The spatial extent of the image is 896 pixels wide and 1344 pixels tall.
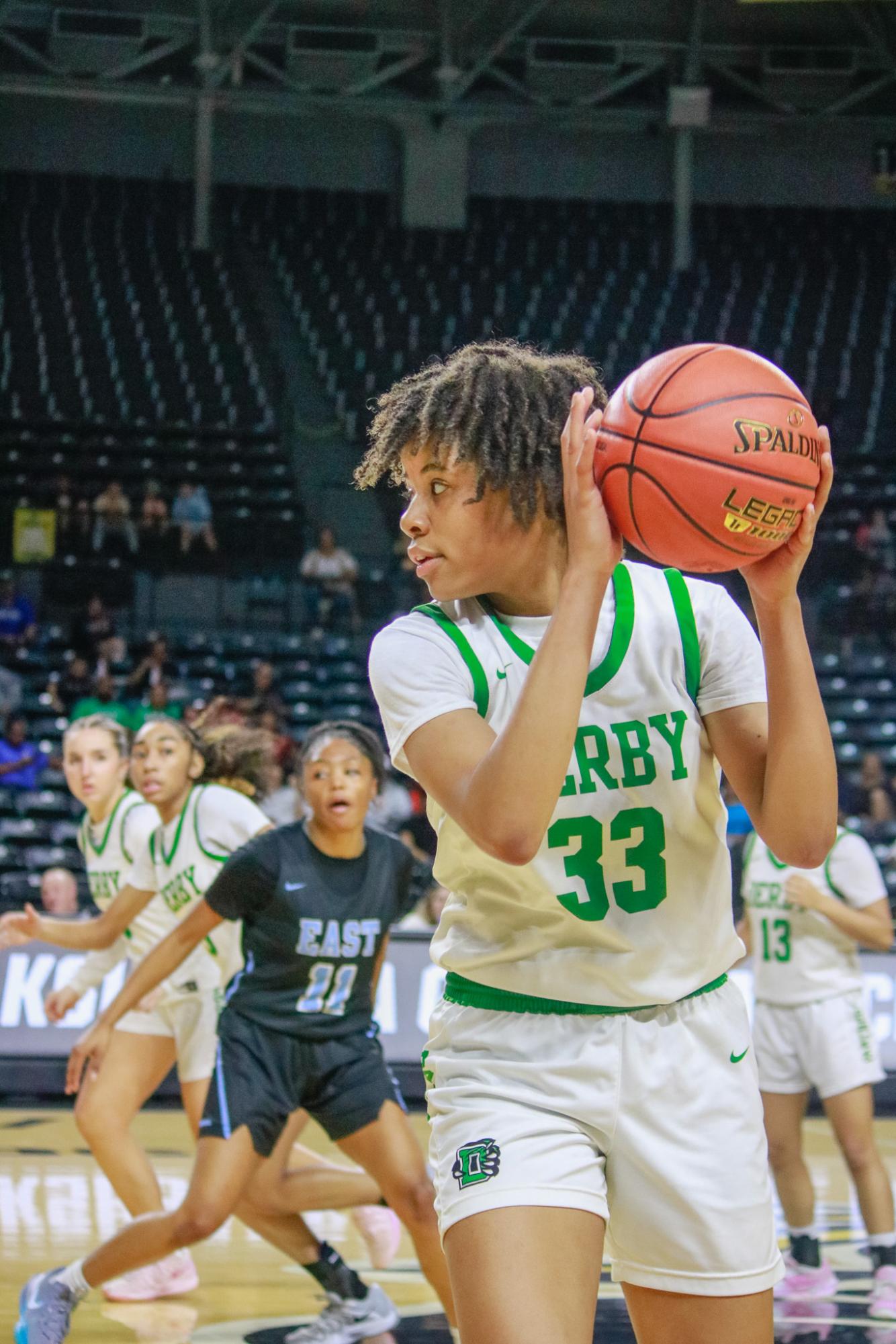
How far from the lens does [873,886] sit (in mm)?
5633

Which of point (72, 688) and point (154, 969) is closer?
point (154, 969)

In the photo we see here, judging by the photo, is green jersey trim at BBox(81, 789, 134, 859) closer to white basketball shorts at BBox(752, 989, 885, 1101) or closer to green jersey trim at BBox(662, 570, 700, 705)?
white basketball shorts at BBox(752, 989, 885, 1101)

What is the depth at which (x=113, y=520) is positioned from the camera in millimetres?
15102

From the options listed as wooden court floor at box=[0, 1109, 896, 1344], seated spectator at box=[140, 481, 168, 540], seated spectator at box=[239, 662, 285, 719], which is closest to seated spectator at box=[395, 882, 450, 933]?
wooden court floor at box=[0, 1109, 896, 1344]

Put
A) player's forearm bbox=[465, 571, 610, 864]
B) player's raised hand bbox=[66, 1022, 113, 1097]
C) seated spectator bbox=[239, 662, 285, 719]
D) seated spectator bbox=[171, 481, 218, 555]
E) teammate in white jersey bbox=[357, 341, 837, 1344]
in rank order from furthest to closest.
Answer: seated spectator bbox=[171, 481, 218, 555]
seated spectator bbox=[239, 662, 285, 719]
player's raised hand bbox=[66, 1022, 113, 1097]
teammate in white jersey bbox=[357, 341, 837, 1344]
player's forearm bbox=[465, 571, 610, 864]

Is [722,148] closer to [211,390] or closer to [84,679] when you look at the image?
[211,390]

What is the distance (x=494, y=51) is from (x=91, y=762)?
1629 centimetres

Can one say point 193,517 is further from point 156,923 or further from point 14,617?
point 156,923

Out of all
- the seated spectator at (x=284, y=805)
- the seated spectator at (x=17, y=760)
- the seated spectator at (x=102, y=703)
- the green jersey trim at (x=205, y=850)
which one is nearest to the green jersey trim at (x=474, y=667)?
the green jersey trim at (x=205, y=850)

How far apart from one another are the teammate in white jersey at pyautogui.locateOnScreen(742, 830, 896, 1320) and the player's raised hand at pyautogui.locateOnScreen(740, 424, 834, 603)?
3.25 m

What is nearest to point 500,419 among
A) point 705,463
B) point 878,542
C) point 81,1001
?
point 705,463

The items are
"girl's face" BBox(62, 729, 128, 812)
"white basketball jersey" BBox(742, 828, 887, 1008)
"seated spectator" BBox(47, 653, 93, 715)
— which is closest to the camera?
"white basketball jersey" BBox(742, 828, 887, 1008)

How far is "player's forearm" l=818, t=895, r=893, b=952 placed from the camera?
5.54 metres

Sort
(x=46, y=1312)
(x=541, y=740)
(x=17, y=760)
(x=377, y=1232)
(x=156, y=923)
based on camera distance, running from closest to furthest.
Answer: (x=541, y=740), (x=46, y=1312), (x=377, y=1232), (x=156, y=923), (x=17, y=760)
